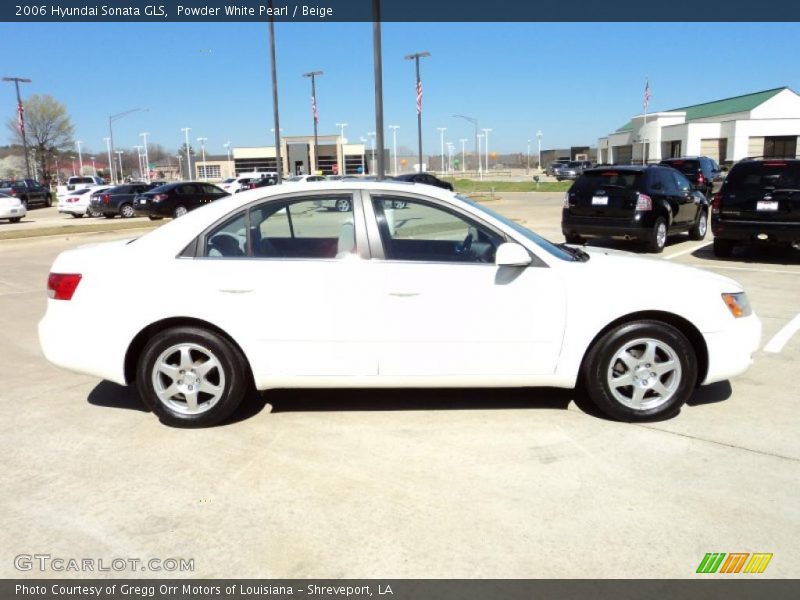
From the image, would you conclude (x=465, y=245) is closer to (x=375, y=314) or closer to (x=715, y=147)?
(x=375, y=314)

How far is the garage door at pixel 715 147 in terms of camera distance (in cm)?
6031

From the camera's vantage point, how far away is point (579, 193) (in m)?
12.6

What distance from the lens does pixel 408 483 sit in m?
3.70

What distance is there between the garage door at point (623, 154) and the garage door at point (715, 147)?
11071 mm

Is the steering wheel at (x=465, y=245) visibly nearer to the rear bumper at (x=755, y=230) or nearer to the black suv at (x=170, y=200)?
the rear bumper at (x=755, y=230)

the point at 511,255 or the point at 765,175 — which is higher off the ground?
the point at 765,175

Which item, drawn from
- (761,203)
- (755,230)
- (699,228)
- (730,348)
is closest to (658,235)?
(755,230)

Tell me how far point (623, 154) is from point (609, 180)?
67.7 m

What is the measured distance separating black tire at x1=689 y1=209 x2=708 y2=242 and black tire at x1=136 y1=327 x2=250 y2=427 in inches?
484

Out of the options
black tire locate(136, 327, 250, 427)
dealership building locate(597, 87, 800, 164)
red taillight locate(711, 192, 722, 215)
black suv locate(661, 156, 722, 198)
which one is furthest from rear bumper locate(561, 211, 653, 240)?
dealership building locate(597, 87, 800, 164)

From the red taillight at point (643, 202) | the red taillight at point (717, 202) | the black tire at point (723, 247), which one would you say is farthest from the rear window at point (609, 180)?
the black tire at point (723, 247)

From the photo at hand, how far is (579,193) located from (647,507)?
9.87 meters

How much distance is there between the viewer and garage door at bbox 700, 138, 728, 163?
60.3 meters
